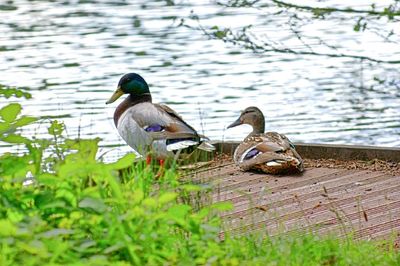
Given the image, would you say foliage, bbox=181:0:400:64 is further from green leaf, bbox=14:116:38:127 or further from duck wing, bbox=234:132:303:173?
green leaf, bbox=14:116:38:127

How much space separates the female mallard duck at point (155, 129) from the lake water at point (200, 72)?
117 centimetres

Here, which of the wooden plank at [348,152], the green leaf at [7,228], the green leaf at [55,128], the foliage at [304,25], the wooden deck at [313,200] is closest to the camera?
the green leaf at [7,228]

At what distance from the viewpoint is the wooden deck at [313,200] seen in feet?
20.7

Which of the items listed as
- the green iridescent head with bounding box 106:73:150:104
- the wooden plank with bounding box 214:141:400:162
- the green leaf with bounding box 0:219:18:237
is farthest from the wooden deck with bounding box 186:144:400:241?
the green leaf with bounding box 0:219:18:237

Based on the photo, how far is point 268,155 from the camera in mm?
8047

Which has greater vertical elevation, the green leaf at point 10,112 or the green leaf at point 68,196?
the green leaf at point 10,112

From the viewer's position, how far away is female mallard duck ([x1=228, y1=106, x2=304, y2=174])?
797cm

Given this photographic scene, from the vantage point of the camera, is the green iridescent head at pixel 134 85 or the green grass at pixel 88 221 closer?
the green grass at pixel 88 221

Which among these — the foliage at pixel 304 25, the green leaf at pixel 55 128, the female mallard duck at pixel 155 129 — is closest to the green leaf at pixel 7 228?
the green leaf at pixel 55 128

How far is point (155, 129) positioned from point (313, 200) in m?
1.66

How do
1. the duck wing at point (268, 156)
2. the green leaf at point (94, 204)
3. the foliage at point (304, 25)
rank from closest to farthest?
the green leaf at point (94, 204)
the duck wing at point (268, 156)
the foliage at point (304, 25)

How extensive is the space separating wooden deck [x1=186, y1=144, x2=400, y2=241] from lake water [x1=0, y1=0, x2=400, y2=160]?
237cm

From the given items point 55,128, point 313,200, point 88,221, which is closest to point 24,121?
point 88,221

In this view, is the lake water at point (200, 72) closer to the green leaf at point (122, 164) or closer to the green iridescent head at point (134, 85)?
the green iridescent head at point (134, 85)
